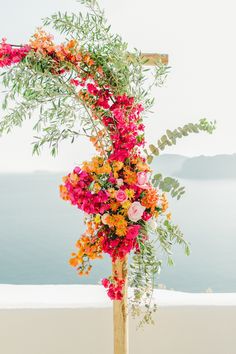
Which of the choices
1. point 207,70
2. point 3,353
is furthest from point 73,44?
point 207,70

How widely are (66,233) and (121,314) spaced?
113 inches

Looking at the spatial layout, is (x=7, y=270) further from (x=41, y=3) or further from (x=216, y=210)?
(x=41, y=3)

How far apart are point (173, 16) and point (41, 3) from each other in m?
1.01

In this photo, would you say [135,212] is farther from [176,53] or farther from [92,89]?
[176,53]

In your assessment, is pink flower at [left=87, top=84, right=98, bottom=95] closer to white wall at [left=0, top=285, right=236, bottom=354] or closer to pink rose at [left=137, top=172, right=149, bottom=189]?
pink rose at [left=137, top=172, right=149, bottom=189]

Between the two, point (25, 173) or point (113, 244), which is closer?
point (113, 244)

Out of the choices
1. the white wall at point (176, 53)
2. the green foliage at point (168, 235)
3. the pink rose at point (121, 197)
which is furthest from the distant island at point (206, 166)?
the pink rose at point (121, 197)

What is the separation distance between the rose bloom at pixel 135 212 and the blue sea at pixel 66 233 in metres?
3.09

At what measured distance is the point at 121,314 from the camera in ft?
8.63

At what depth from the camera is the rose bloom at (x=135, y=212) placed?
241 cm

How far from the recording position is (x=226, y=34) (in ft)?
14.6

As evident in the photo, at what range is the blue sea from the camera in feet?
18.4

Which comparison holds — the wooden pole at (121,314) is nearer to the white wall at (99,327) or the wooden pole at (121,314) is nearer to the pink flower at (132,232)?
the pink flower at (132,232)

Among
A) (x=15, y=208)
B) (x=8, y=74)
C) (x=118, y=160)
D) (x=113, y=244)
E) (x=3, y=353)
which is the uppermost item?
(x=15, y=208)
